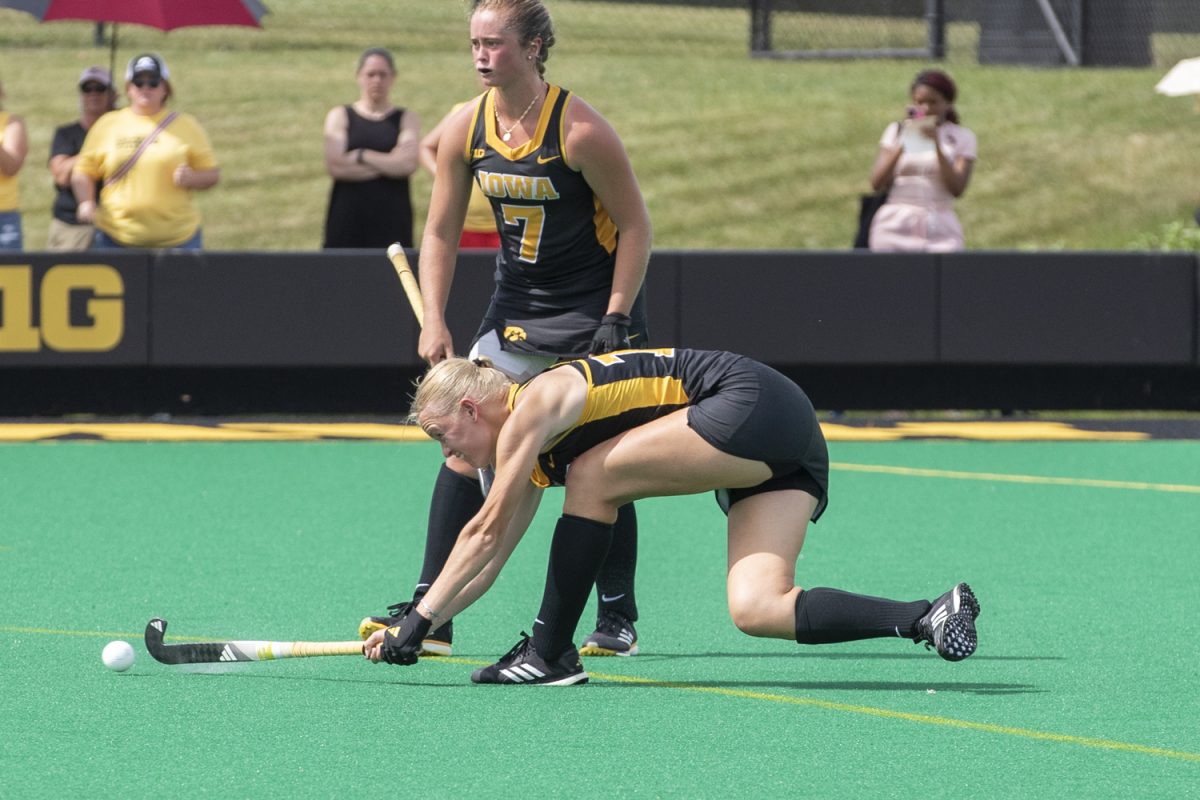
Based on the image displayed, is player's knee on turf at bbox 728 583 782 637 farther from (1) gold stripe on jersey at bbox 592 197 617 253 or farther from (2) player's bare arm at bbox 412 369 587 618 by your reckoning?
(1) gold stripe on jersey at bbox 592 197 617 253

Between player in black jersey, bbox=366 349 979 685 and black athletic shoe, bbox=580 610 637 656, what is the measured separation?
1.55ft

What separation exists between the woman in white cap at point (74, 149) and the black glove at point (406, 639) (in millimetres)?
8117

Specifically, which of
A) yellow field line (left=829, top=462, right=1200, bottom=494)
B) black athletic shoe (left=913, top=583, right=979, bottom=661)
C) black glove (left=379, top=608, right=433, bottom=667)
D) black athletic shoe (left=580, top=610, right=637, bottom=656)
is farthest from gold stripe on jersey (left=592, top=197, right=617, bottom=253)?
yellow field line (left=829, top=462, right=1200, bottom=494)

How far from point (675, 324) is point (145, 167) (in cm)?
335

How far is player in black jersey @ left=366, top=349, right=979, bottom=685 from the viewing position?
5465 mm

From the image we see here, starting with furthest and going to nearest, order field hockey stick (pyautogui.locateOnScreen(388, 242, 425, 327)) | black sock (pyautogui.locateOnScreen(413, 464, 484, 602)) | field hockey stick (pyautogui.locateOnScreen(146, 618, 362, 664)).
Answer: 1. field hockey stick (pyautogui.locateOnScreen(388, 242, 425, 327))
2. black sock (pyautogui.locateOnScreen(413, 464, 484, 602))
3. field hockey stick (pyautogui.locateOnScreen(146, 618, 362, 664))

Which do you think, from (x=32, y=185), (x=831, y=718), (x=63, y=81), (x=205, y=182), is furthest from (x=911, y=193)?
(x=63, y=81)

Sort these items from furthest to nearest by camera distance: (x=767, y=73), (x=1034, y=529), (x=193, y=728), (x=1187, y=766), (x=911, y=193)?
(x=767, y=73)
(x=911, y=193)
(x=1034, y=529)
(x=193, y=728)
(x=1187, y=766)

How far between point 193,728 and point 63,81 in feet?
70.1

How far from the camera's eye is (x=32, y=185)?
2228 cm

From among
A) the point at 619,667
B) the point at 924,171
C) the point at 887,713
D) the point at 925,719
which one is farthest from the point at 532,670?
the point at 924,171

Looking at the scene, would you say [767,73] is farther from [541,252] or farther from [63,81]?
[541,252]

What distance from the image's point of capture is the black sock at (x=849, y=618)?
562 centimetres

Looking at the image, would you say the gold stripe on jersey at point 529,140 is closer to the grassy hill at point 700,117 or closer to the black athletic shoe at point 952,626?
the black athletic shoe at point 952,626
